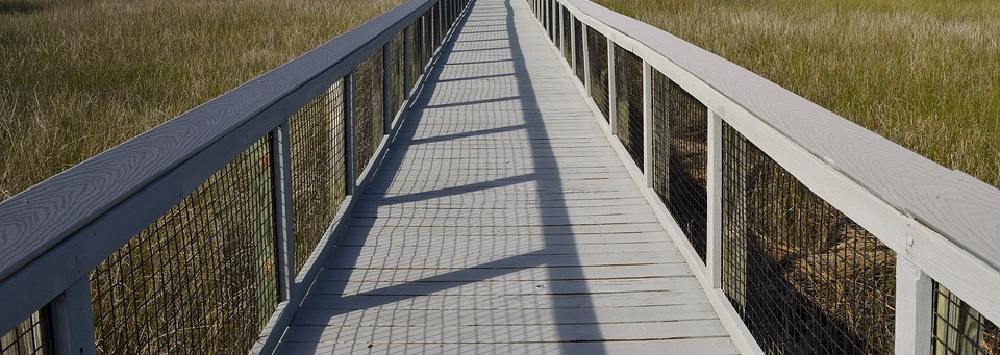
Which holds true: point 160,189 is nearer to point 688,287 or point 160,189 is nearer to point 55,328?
point 55,328

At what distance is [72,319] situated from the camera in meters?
1.87

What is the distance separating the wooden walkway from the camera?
3.53m

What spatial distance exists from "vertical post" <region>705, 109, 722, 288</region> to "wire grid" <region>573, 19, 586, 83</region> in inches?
238

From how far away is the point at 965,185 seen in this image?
194cm

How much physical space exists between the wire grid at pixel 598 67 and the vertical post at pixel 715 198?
3888mm

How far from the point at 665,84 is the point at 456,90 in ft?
16.6

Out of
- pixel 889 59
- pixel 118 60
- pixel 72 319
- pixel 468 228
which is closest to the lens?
pixel 72 319

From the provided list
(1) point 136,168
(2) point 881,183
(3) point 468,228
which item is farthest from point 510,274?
(2) point 881,183

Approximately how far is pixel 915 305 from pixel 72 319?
1.51 meters

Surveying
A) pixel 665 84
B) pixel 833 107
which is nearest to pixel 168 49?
pixel 833 107

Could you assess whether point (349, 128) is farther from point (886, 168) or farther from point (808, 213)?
point (886, 168)

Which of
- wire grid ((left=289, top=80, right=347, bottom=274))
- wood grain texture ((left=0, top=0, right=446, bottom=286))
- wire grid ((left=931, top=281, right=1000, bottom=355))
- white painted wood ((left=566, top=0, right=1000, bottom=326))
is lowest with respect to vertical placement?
wire grid ((left=289, top=80, right=347, bottom=274))

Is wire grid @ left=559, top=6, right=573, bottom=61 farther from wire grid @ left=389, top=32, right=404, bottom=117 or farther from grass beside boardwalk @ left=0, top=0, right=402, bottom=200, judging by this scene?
wire grid @ left=389, top=32, right=404, bottom=117

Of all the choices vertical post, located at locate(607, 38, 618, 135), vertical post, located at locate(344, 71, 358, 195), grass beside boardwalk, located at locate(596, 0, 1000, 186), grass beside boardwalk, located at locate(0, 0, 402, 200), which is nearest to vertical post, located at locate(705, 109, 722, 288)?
vertical post, located at locate(344, 71, 358, 195)
